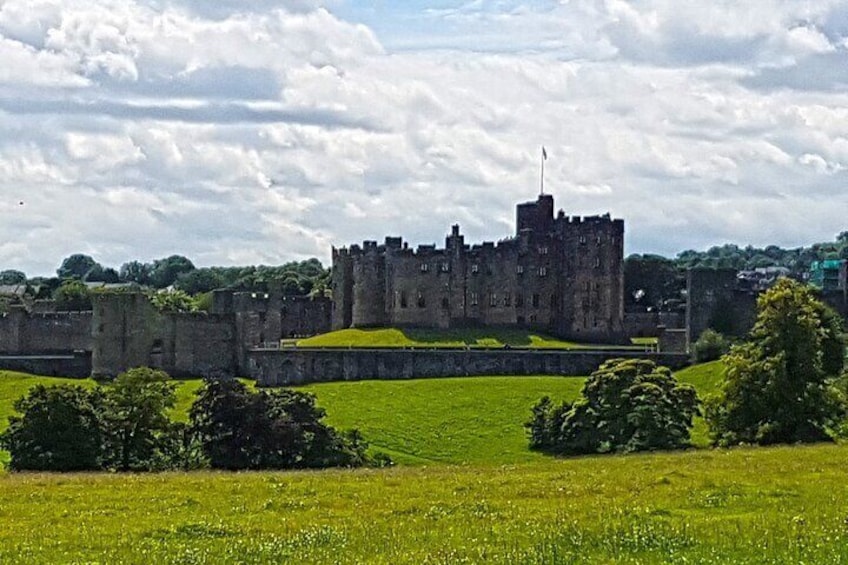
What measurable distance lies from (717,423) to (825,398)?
5067 mm

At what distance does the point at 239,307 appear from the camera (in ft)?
342

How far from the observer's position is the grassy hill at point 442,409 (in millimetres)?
70250

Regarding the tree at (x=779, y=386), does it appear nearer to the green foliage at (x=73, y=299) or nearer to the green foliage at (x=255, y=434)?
the green foliage at (x=255, y=434)

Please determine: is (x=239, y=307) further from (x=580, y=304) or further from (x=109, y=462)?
(x=109, y=462)

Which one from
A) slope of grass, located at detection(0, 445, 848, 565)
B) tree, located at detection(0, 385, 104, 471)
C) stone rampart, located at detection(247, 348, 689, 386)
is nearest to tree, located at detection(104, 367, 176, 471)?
tree, located at detection(0, 385, 104, 471)

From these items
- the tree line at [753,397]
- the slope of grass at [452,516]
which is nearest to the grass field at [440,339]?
the tree line at [753,397]

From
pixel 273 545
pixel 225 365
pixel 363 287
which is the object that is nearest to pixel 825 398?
pixel 273 545

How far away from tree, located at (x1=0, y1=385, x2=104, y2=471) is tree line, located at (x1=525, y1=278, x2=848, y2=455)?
2436cm

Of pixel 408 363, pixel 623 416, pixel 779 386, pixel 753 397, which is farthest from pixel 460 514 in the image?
pixel 408 363

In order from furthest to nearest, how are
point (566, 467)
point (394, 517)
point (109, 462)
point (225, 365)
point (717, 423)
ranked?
point (225, 365)
point (717, 423)
point (109, 462)
point (566, 467)
point (394, 517)

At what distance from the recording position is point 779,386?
2229 inches

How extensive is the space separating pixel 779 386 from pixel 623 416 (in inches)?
430

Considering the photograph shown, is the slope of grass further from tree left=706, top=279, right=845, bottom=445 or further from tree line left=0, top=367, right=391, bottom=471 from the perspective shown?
tree left=706, top=279, right=845, bottom=445

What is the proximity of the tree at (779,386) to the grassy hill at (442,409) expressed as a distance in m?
7.15
